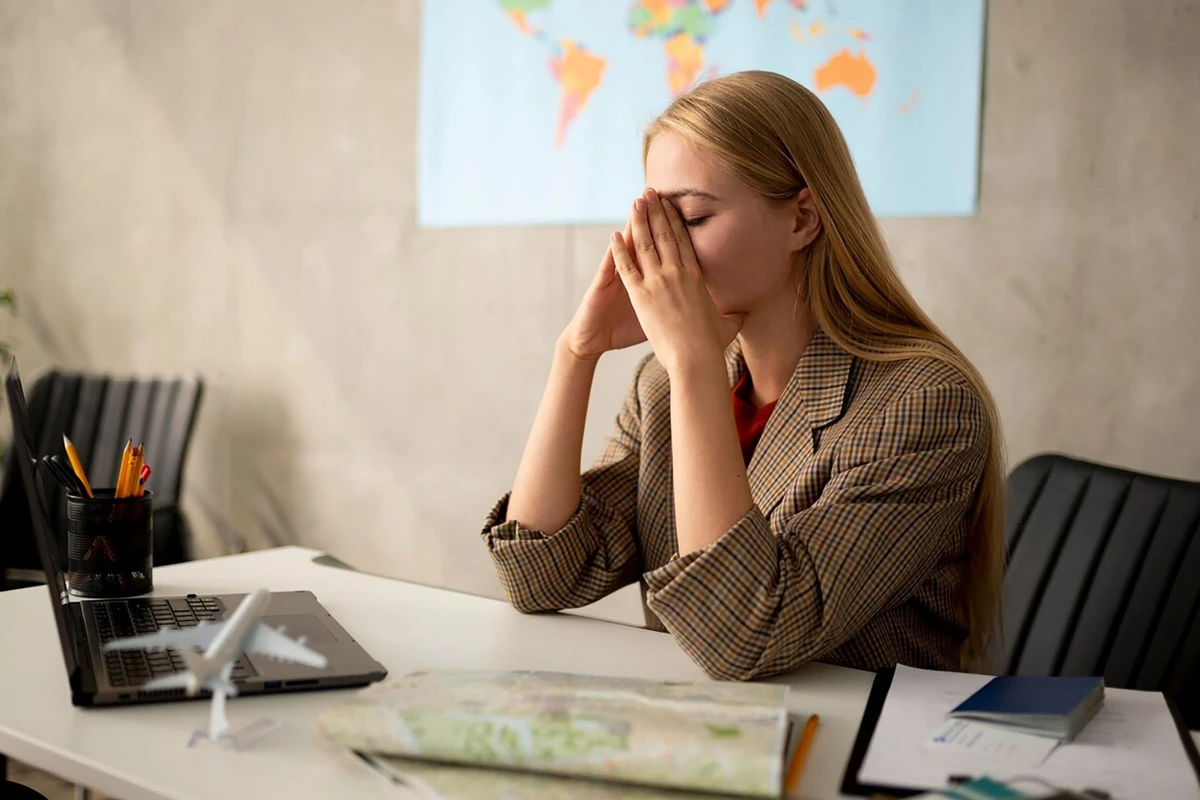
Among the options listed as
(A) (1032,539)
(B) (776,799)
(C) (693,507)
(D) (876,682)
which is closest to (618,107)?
(A) (1032,539)

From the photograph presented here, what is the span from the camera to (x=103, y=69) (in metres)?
3.61

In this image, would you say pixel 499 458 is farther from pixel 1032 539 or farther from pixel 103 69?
pixel 103 69

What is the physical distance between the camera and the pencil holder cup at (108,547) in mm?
1308

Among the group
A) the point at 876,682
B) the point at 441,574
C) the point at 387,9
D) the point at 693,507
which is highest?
the point at 387,9

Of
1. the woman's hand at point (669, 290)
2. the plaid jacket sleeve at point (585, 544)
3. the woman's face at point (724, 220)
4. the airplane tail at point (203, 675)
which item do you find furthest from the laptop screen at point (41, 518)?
the woman's face at point (724, 220)

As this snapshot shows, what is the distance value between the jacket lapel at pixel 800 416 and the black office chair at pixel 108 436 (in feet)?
5.96

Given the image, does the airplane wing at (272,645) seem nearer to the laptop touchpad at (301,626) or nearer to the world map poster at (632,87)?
the laptop touchpad at (301,626)

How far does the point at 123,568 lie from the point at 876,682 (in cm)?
83

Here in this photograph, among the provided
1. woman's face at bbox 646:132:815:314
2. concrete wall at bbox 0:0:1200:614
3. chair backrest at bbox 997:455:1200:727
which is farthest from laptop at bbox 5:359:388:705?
concrete wall at bbox 0:0:1200:614

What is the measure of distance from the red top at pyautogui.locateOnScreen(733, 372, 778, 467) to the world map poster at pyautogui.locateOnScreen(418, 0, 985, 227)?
98cm

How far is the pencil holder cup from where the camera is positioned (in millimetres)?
1308

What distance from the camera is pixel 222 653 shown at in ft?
2.85

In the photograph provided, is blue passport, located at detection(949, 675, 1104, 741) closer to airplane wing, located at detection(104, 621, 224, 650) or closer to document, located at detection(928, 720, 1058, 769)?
document, located at detection(928, 720, 1058, 769)

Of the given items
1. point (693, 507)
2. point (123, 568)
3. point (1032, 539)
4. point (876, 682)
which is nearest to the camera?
point (876, 682)
